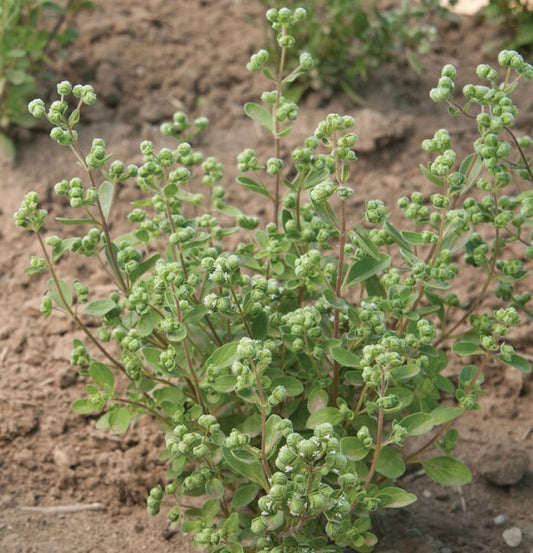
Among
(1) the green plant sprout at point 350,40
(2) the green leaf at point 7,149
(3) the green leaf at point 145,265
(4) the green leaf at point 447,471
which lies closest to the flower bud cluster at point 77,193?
(3) the green leaf at point 145,265

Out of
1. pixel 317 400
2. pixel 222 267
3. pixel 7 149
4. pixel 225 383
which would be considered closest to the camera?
pixel 222 267

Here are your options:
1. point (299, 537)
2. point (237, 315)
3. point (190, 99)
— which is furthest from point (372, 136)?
point (299, 537)

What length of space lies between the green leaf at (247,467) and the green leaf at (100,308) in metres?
0.46

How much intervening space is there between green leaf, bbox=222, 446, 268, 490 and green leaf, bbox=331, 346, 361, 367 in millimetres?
290

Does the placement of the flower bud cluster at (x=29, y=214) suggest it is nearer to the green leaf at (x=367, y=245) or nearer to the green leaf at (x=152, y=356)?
the green leaf at (x=152, y=356)

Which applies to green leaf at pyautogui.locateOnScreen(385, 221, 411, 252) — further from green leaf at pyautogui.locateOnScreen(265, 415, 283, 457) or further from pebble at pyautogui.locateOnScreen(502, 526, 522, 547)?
pebble at pyautogui.locateOnScreen(502, 526, 522, 547)

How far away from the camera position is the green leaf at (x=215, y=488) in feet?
7.37

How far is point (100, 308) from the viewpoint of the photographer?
2.38 m

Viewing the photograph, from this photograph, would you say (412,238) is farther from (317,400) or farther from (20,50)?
(20,50)

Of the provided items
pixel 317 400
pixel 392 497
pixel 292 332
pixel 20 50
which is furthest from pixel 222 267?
pixel 20 50

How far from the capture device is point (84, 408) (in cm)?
239

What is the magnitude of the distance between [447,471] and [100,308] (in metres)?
0.94

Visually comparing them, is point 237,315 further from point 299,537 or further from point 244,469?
point 299,537

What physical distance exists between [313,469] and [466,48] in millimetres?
3165
